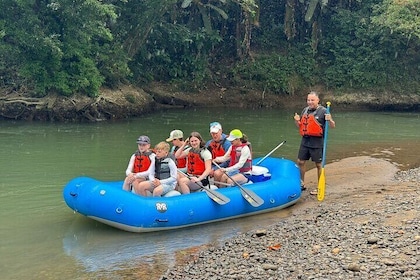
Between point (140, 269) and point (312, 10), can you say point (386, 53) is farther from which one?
point (140, 269)

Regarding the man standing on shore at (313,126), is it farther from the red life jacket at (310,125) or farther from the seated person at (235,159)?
the seated person at (235,159)

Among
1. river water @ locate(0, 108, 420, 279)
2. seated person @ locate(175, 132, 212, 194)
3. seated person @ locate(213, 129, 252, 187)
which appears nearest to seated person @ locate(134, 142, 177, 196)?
seated person @ locate(175, 132, 212, 194)

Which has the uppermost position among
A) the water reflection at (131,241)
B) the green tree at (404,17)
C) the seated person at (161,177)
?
the green tree at (404,17)

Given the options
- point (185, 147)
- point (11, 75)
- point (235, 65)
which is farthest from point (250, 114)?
point (185, 147)

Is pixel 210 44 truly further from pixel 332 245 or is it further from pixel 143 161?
pixel 332 245

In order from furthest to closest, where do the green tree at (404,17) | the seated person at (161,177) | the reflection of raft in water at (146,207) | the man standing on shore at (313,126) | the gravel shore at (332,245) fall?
1. the green tree at (404,17)
2. the man standing on shore at (313,126)
3. the seated person at (161,177)
4. the reflection of raft in water at (146,207)
5. the gravel shore at (332,245)

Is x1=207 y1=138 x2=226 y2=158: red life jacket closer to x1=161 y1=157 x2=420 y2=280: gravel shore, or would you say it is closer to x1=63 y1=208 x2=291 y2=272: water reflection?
x1=63 y1=208 x2=291 y2=272: water reflection

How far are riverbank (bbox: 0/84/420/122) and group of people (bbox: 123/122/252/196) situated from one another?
9.53 metres

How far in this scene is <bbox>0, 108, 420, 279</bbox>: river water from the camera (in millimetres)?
5688

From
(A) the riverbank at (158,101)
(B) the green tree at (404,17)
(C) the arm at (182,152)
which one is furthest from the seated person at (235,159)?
(B) the green tree at (404,17)

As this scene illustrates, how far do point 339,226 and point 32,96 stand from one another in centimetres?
1269

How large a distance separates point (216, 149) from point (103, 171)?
10.2 feet

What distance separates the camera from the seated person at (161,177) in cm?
675

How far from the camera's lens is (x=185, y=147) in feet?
25.2
